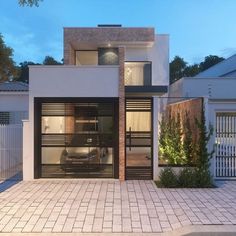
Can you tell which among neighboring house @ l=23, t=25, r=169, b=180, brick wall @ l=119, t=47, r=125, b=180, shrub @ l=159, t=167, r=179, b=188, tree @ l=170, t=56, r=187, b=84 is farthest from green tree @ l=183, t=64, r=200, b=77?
shrub @ l=159, t=167, r=179, b=188

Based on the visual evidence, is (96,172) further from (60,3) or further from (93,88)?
(60,3)

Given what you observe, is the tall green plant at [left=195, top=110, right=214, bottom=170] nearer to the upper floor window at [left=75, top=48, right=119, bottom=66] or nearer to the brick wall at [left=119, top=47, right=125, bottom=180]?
the brick wall at [left=119, top=47, right=125, bottom=180]

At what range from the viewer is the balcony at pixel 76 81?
1324 cm

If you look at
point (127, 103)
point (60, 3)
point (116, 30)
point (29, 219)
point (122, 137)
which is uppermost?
point (116, 30)

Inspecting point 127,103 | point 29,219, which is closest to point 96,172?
point 127,103

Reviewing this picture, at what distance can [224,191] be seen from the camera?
11.3 meters

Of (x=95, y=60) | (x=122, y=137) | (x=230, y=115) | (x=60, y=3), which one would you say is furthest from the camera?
(x=95, y=60)

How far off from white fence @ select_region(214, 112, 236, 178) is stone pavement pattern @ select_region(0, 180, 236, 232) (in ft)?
2.89

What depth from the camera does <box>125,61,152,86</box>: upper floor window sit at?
76.0 ft

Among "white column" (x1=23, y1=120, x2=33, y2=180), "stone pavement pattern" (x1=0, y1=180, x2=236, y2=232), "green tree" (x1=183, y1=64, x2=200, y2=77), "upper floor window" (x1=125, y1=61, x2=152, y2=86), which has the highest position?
"green tree" (x1=183, y1=64, x2=200, y2=77)

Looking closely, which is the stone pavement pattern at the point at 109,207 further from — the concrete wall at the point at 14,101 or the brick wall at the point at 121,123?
the concrete wall at the point at 14,101

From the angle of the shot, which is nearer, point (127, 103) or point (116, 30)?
point (127, 103)

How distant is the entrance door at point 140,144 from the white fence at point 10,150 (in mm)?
4494

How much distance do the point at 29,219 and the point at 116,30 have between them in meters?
15.9
